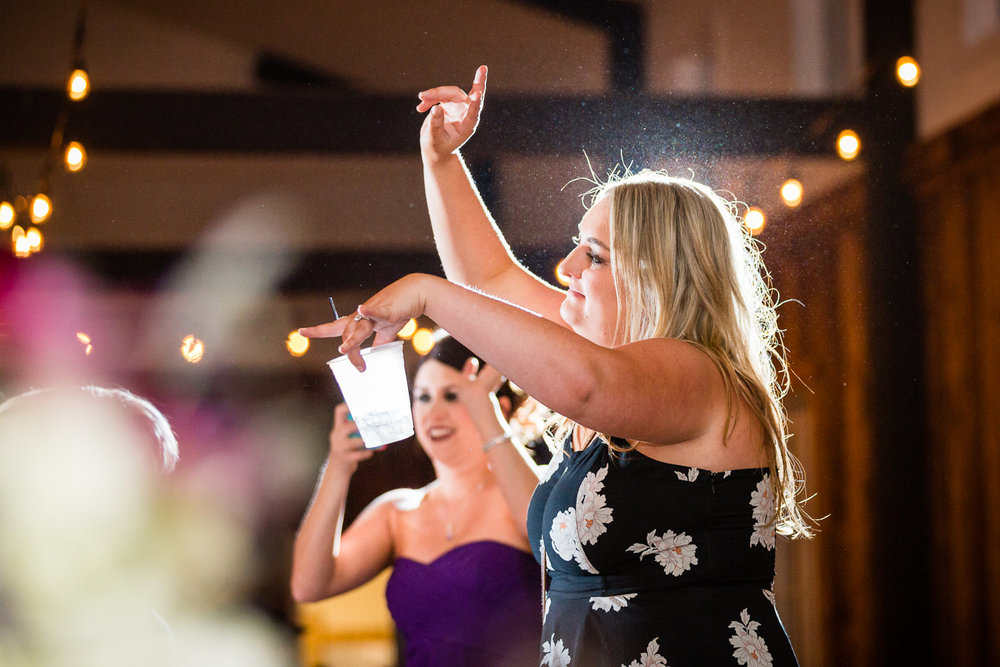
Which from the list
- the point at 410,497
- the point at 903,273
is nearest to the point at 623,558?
the point at 410,497

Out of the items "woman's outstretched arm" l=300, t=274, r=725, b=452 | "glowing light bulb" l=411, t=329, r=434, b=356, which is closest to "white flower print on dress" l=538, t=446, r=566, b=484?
"woman's outstretched arm" l=300, t=274, r=725, b=452

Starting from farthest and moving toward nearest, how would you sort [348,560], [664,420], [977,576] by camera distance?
[977,576] < [348,560] < [664,420]

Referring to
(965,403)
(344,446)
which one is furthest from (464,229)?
(965,403)

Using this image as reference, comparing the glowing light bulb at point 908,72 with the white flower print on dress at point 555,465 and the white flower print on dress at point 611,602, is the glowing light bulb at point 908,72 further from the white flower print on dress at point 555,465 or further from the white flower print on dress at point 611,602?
the white flower print on dress at point 611,602

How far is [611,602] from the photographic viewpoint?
0.96 metres

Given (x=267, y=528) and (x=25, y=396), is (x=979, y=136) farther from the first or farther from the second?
(x=25, y=396)

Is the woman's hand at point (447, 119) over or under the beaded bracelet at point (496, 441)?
over

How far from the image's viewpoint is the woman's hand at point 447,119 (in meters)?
1.19

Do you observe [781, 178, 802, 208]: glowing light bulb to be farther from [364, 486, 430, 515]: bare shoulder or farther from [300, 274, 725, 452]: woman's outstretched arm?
[364, 486, 430, 515]: bare shoulder

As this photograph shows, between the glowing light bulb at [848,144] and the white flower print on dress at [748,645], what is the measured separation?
888 millimetres

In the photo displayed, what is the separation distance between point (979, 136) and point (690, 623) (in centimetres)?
105

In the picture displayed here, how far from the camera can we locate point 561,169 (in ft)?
4.69

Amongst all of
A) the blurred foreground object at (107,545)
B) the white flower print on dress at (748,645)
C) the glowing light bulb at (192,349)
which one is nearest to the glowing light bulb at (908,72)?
the white flower print on dress at (748,645)

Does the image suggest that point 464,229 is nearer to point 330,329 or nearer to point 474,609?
point 330,329
